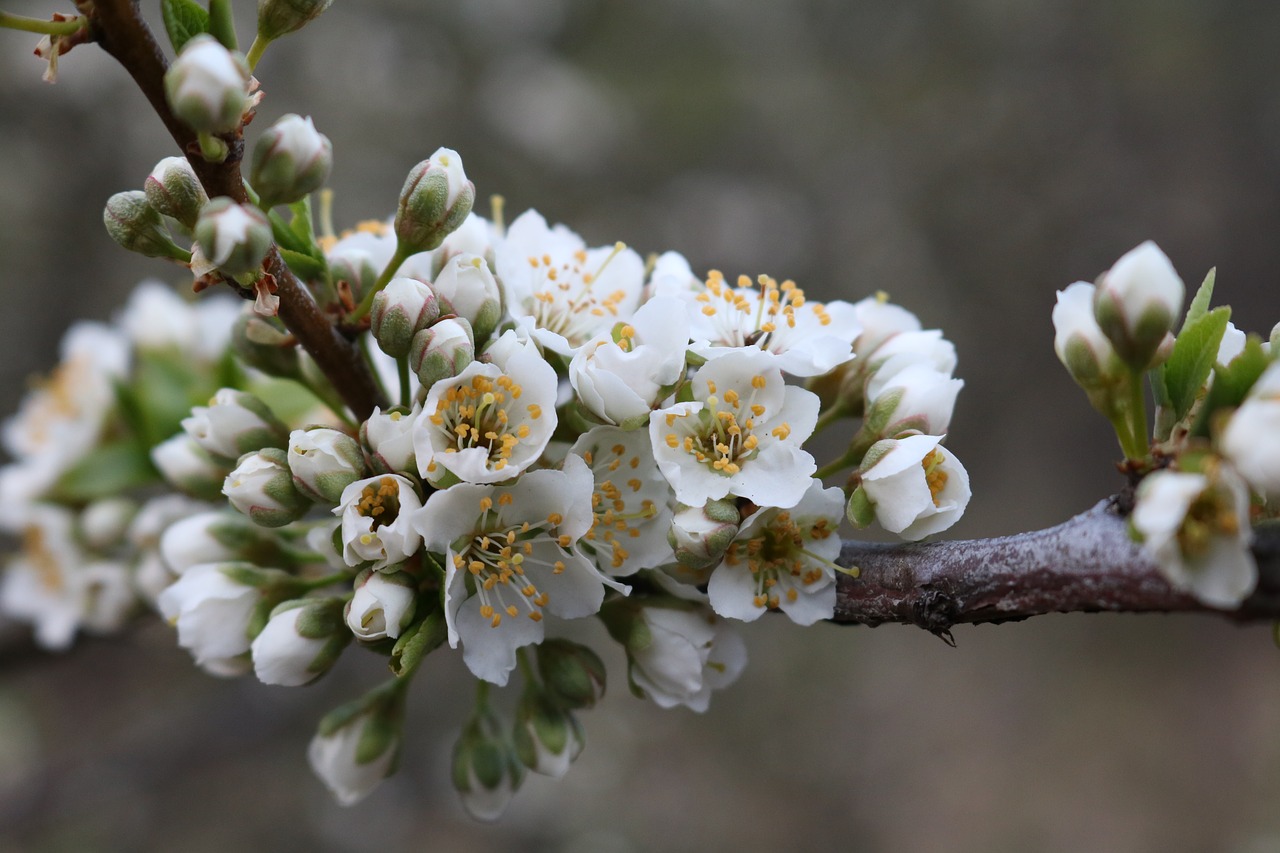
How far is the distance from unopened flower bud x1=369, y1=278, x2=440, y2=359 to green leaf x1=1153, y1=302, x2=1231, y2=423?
→ 1164 millimetres

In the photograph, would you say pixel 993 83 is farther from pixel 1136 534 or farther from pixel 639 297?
pixel 1136 534

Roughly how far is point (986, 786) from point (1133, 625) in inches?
75.9

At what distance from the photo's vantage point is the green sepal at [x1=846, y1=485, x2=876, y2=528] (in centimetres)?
157

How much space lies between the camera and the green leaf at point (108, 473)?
8.68ft

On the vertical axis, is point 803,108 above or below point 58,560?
above

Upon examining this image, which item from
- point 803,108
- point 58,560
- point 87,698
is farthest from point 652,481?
point 803,108

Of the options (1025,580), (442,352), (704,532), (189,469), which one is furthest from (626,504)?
(189,469)

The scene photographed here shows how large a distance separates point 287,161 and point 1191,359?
1.39 meters

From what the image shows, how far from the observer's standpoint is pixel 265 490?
1565 mm

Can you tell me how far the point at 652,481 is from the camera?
1.63 m

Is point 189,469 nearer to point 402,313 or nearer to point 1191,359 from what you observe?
point 402,313

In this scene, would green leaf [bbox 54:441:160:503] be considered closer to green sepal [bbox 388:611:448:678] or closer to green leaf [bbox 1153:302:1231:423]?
green sepal [bbox 388:611:448:678]

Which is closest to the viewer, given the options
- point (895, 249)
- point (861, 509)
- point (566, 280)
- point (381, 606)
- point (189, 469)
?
point (381, 606)

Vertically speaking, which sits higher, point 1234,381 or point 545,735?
point 1234,381
